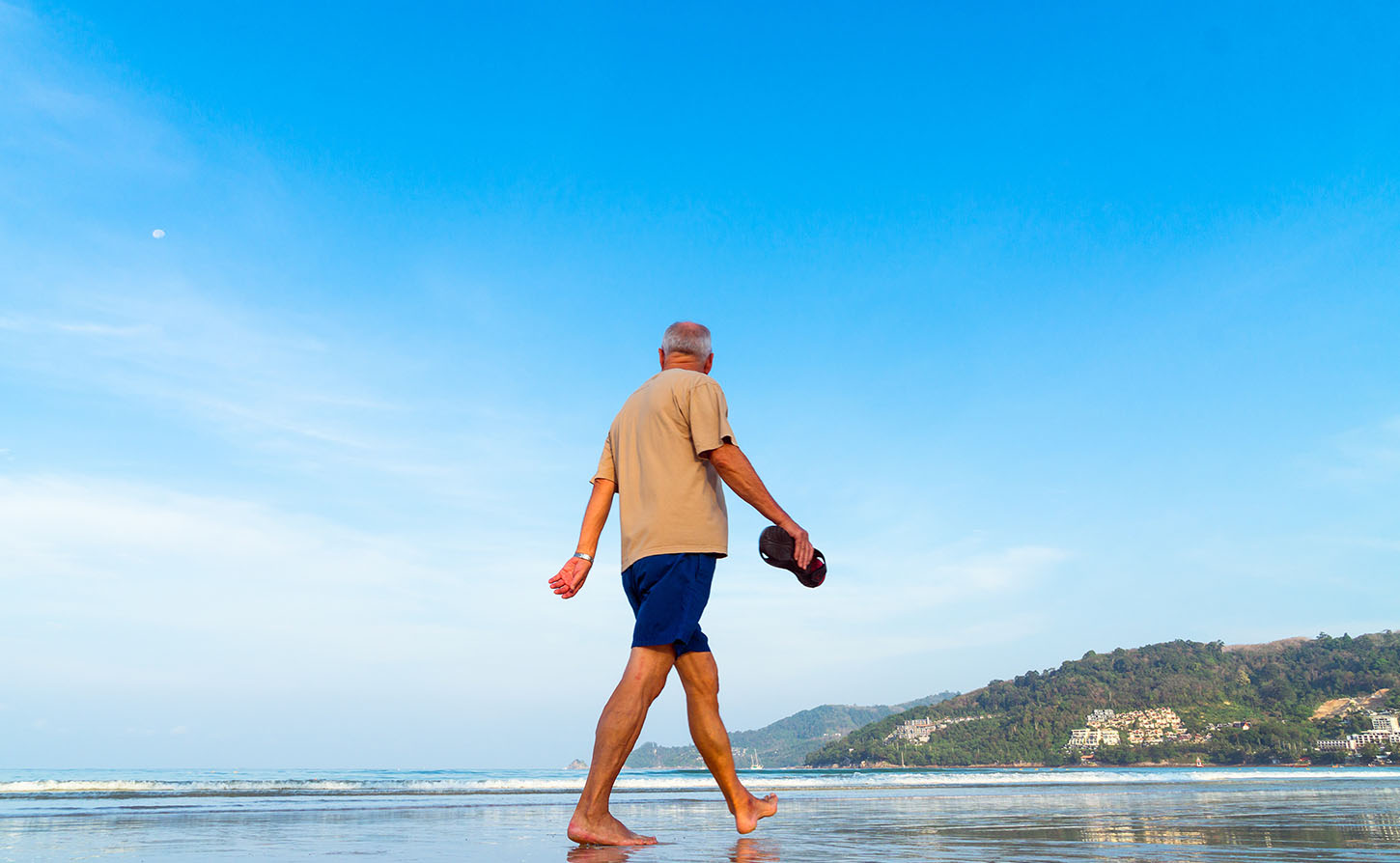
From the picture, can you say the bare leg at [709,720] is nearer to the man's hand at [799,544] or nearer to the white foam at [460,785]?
the man's hand at [799,544]

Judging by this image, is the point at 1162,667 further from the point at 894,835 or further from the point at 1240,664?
the point at 894,835

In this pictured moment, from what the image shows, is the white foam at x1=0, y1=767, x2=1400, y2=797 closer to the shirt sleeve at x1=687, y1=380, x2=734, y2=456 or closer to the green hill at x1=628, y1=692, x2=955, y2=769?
the shirt sleeve at x1=687, y1=380, x2=734, y2=456

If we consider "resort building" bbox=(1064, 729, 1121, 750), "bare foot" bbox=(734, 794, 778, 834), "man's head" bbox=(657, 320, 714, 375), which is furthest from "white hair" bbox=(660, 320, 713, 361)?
"resort building" bbox=(1064, 729, 1121, 750)

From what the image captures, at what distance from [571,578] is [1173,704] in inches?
3809

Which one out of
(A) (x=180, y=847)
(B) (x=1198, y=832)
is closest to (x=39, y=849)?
(A) (x=180, y=847)

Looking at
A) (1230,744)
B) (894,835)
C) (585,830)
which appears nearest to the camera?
(585,830)

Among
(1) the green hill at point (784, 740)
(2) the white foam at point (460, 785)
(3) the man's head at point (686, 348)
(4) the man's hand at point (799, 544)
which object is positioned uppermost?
(3) the man's head at point (686, 348)

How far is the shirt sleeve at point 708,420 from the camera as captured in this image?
144 inches

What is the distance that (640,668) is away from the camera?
341 cm

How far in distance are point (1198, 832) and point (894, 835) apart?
1.47m

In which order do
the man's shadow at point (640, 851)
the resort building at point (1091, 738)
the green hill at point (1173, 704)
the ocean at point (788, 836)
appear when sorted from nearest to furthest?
the man's shadow at point (640, 851) < the ocean at point (788, 836) < the green hill at point (1173, 704) < the resort building at point (1091, 738)

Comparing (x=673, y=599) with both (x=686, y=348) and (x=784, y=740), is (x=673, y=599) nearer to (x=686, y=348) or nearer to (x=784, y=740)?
(x=686, y=348)

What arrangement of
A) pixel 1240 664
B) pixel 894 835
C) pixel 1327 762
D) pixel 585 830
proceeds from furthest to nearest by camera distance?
pixel 1240 664 < pixel 1327 762 < pixel 894 835 < pixel 585 830

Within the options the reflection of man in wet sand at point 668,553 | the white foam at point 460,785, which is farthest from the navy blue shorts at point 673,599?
the white foam at point 460,785
